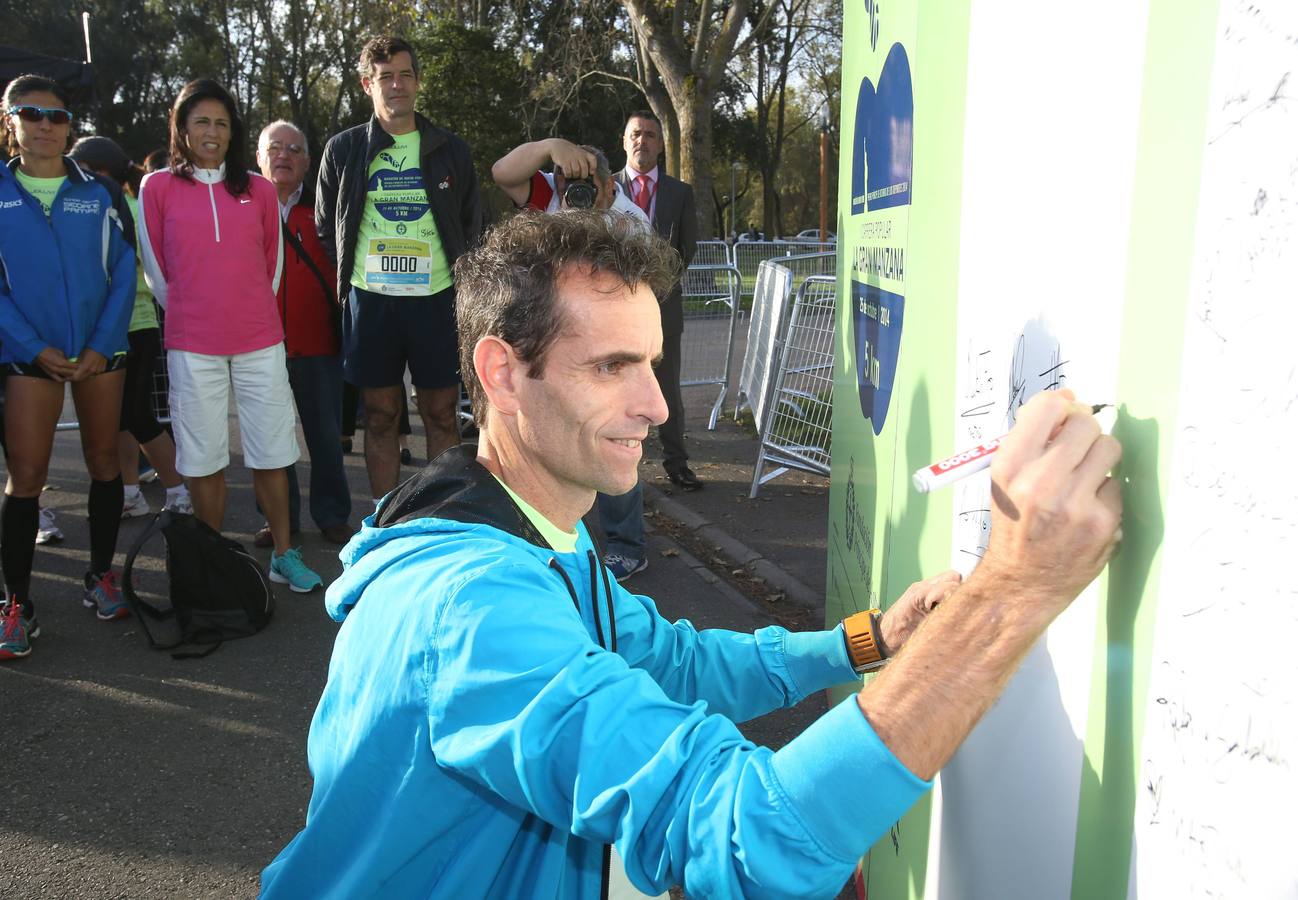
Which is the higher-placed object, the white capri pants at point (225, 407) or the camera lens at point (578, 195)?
the camera lens at point (578, 195)

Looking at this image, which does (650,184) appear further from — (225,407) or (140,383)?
(140,383)

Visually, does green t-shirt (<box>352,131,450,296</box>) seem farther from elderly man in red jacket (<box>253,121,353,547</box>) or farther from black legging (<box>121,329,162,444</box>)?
black legging (<box>121,329,162,444</box>)

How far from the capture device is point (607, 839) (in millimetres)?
1139

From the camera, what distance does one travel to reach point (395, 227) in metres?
5.16

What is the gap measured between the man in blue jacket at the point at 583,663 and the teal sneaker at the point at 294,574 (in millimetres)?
3351

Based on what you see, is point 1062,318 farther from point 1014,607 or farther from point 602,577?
point 602,577

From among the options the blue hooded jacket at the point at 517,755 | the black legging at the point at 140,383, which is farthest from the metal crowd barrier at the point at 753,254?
the blue hooded jacket at the point at 517,755

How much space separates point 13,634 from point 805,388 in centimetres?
415

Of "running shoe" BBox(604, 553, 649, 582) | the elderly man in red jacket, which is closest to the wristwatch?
"running shoe" BBox(604, 553, 649, 582)

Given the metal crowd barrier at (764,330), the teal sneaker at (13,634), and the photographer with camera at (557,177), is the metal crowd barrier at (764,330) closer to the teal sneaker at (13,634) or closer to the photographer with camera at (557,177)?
the photographer with camera at (557,177)

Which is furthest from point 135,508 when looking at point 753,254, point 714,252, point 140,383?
point 753,254

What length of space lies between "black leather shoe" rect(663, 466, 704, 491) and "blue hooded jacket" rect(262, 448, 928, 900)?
5067mm

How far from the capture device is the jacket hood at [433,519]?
1.45 metres

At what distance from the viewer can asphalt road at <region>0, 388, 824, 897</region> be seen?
2953 millimetres
